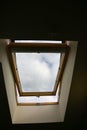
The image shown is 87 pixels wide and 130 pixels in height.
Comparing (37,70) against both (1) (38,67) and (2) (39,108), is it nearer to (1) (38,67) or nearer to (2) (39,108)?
(1) (38,67)

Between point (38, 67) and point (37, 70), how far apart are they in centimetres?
6

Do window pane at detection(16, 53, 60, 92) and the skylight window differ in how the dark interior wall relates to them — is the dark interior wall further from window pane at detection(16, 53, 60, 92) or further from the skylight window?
window pane at detection(16, 53, 60, 92)

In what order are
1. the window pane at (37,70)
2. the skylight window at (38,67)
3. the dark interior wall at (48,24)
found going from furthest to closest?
the window pane at (37,70)
the skylight window at (38,67)
the dark interior wall at (48,24)

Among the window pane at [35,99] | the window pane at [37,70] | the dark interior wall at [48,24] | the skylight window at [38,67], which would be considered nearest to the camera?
the dark interior wall at [48,24]

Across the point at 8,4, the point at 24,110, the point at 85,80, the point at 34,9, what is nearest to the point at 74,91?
the point at 85,80

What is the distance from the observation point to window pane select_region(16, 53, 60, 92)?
90.0 inches

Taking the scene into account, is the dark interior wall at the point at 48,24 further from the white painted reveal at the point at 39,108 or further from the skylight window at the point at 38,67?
the skylight window at the point at 38,67

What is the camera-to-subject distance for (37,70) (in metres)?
2.44

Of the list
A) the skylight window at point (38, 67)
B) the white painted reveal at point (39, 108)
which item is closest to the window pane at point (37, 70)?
the skylight window at point (38, 67)

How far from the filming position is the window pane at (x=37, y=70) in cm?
229

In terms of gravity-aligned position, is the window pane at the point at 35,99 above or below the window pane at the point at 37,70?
below

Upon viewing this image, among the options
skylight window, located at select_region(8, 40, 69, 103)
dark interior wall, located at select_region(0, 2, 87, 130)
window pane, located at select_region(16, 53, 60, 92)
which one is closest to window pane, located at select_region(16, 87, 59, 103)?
skylight window, located at select_region(8, 40, 69, 103)

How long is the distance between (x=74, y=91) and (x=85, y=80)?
238 mm

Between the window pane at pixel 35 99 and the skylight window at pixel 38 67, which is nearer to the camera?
A: the skylight window at pixel 38 67
